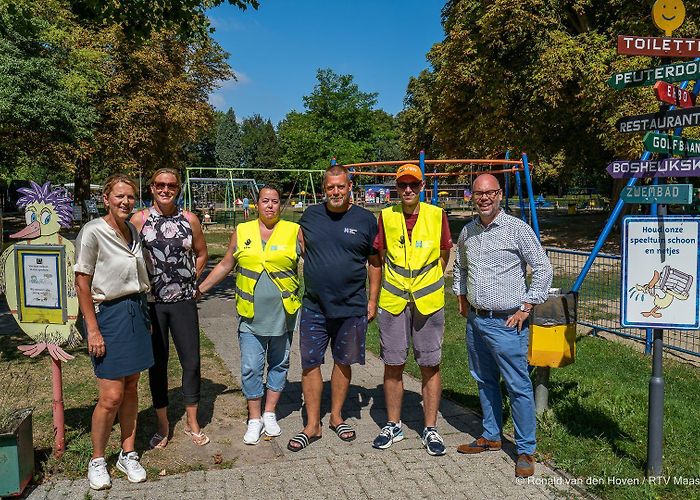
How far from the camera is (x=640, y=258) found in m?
3.68

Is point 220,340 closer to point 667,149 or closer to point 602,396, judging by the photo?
point 602,396

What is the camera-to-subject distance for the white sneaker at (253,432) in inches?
168

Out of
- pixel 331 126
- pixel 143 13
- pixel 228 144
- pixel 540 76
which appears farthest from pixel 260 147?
pixel 143 13

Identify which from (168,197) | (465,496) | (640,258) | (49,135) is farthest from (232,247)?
(49,135)

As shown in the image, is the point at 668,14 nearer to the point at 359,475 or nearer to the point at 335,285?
the point at 335,285

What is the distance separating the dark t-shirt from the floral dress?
32.1 inches

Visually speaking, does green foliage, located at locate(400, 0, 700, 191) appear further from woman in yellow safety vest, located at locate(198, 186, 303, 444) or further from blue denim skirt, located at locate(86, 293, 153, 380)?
blue denim skirt, located at locate(86, 293, 153, 380)

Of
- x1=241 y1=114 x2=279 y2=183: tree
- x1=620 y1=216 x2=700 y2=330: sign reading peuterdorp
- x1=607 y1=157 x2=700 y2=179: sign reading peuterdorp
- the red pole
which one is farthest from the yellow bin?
x1=241 y1=114 x2=279 y2=183: tree

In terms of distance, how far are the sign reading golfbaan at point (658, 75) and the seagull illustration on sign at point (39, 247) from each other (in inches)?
145

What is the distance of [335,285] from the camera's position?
161 inches

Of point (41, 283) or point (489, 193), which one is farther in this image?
point (41, 283)

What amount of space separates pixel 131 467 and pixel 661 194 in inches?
144

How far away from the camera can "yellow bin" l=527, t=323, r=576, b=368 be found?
418cm

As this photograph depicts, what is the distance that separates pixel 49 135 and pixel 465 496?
15.5 meters
